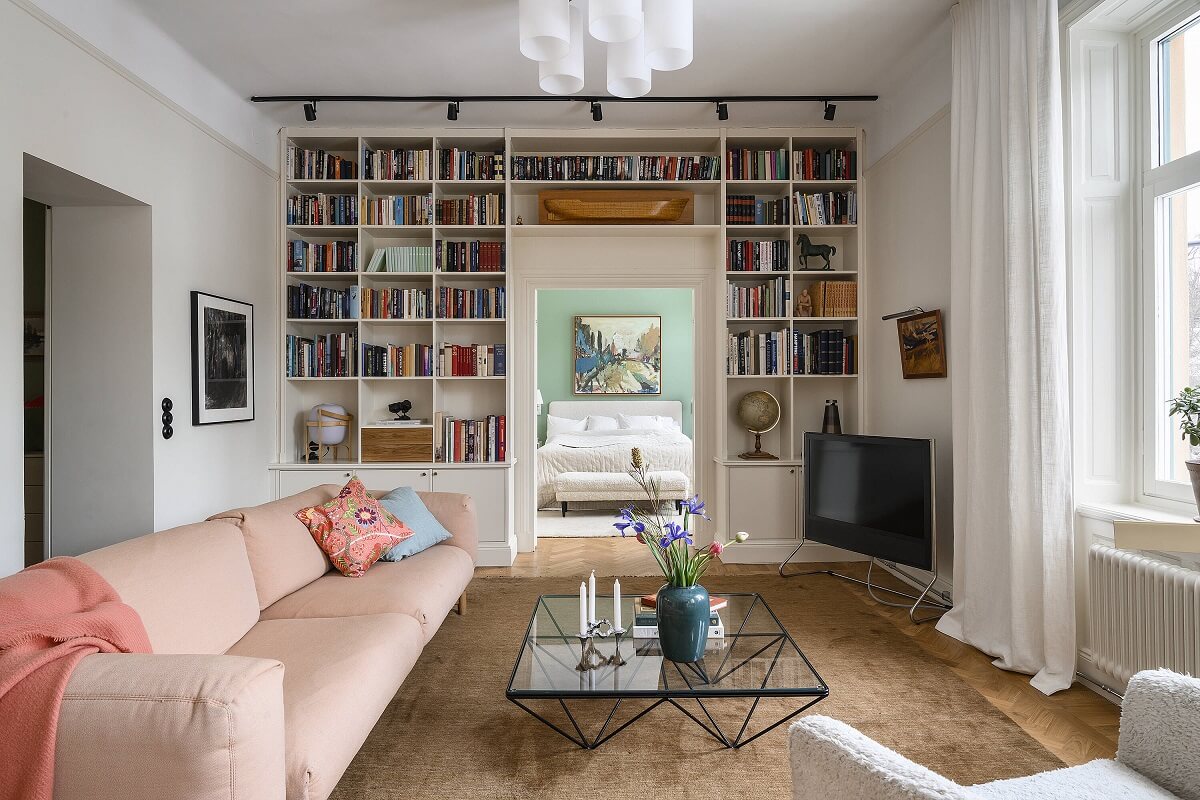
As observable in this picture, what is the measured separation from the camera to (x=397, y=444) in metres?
4.66

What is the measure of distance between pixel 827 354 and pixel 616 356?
4.09 m

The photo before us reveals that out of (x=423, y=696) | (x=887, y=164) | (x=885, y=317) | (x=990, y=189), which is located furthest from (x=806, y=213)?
(x=423, y=696)

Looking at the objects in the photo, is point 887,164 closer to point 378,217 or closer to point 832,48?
point 832,48

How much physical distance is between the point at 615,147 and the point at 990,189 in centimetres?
266

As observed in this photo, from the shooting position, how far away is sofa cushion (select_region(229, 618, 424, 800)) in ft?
5.02

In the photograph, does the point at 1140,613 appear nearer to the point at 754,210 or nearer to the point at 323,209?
the point at 754,210

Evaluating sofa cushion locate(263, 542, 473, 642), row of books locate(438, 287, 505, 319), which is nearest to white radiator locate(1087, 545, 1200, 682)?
sofa cushion locate(263, 542, 473, 642)

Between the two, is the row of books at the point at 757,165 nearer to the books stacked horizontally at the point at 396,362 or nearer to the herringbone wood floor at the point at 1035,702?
the books stacked horizontally at the point at 396,362

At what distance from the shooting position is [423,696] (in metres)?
2.61

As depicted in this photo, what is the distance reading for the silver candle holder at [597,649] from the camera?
2.16 metres

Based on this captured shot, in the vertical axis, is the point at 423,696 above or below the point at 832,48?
below

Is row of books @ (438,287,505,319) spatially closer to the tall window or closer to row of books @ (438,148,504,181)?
row of books @ (438,148,504,181)

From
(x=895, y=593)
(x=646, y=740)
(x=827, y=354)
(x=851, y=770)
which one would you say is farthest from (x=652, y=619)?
(x=827, y=354)

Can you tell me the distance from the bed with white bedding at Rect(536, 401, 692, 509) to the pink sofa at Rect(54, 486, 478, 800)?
311 centimetres
